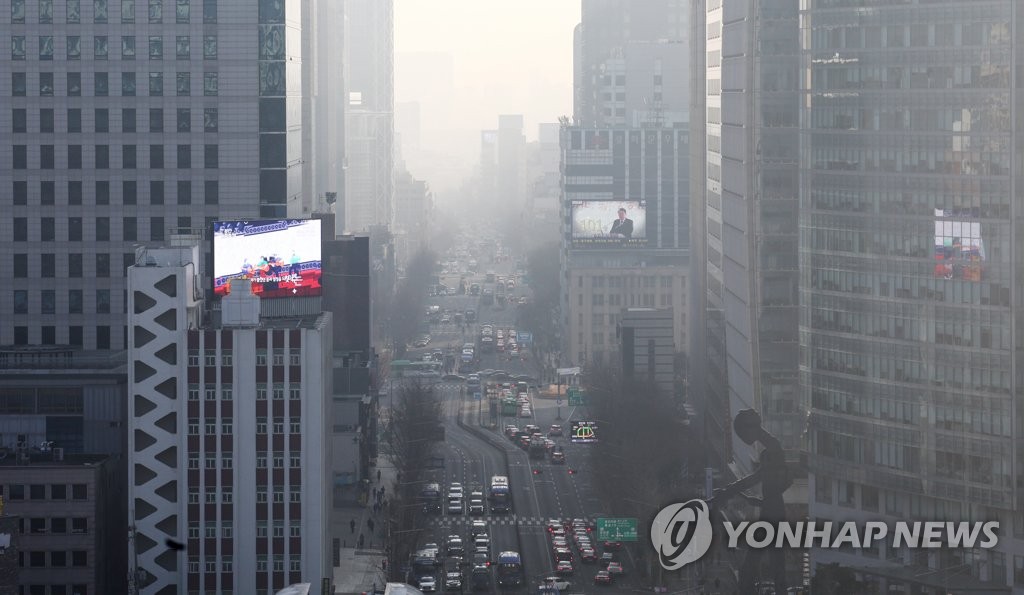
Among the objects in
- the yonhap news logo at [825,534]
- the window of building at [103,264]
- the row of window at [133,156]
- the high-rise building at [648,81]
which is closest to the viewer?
the yonhap news logo at [825,534]

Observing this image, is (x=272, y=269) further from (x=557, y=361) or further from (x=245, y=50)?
(x=557, y=361)

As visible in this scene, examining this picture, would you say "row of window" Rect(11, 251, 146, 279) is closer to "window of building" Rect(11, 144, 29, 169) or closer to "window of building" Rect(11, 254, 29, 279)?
"window of building" Rect(11, 254, 29, 279)

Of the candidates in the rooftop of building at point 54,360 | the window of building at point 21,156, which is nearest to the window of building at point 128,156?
the window of building at point 21,156

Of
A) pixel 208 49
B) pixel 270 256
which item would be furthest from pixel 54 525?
pixel 208 49

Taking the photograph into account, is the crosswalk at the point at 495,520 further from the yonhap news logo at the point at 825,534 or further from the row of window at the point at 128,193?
the yonhap news logo at the point at 825,534

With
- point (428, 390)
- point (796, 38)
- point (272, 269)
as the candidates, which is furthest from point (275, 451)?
point (428, 390)

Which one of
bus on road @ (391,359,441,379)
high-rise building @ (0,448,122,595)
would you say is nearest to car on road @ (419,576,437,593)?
high-rise building @ (0,448,122,595)
